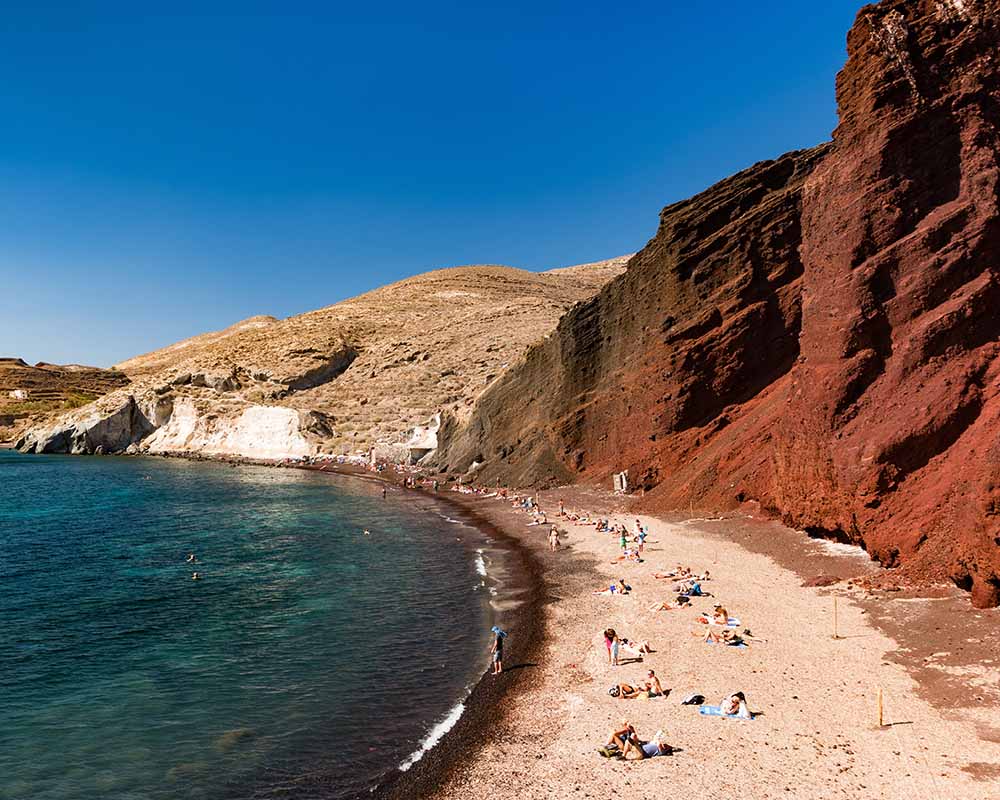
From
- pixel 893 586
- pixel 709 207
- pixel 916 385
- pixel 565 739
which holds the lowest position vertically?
pixel 565 739

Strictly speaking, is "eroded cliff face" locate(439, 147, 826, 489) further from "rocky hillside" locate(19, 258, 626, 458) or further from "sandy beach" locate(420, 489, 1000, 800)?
"rocky hillside" locate(19, 258, 626, 458)

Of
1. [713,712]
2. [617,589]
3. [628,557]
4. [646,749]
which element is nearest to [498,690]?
[646,749]

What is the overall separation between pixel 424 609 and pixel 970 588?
19317 mm

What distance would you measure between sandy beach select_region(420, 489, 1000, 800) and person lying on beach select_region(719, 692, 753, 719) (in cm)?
26

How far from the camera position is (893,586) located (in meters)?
20.8

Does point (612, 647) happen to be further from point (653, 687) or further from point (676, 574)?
point (676, 574)

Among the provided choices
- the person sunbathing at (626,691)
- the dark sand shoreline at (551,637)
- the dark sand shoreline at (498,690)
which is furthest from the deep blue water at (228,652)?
the person sunbathing at (626,691)

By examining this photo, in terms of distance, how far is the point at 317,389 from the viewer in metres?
118

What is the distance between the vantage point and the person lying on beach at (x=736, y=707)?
48.8 ft

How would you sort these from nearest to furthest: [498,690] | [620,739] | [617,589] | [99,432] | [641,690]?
[620,739]
[641,690]
[498,690]
[617,589]
[99,432]

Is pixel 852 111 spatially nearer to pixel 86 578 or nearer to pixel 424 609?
pixel 424 609

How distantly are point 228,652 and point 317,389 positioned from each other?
99885 mm

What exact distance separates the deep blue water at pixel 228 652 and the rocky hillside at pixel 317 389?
125 ft

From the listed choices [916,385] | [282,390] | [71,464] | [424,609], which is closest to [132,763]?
[424,609]
